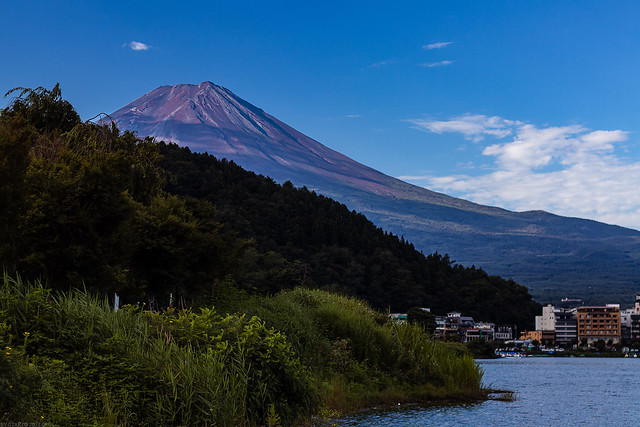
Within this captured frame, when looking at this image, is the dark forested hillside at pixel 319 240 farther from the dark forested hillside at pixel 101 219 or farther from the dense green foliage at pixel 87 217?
the dense green foliage at pixel 87 217

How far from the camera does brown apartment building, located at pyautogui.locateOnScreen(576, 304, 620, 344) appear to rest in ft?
518

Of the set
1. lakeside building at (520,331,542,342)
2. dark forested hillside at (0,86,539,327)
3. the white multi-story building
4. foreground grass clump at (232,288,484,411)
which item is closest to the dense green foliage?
dark forested hillside at (0,86,539,327)

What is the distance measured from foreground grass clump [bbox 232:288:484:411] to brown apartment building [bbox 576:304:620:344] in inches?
5628

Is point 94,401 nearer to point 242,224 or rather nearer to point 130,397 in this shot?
point 130,397

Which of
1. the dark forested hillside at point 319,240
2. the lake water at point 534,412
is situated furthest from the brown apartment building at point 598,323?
the lake water at point 534,412

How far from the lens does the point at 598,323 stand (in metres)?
159

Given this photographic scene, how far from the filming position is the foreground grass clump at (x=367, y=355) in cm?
2038

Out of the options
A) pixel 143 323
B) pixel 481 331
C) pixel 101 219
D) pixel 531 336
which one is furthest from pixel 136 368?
pixel 531 336

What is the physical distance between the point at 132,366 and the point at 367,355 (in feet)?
45.1

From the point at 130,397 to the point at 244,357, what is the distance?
229 cm

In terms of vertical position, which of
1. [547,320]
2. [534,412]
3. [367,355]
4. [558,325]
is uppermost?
[367,355]

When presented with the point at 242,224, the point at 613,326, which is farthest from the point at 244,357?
the point at 613,326

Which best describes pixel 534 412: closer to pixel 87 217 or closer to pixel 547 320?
pixel 87 217

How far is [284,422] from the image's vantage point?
39.3 feet
